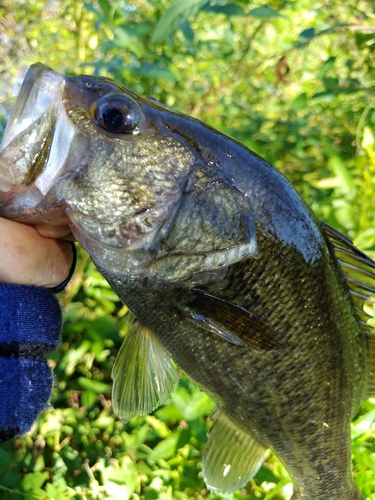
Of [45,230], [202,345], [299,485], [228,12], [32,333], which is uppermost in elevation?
[228,12]

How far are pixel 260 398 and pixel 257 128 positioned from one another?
1.78m

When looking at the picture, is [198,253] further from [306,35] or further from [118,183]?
[306,35]

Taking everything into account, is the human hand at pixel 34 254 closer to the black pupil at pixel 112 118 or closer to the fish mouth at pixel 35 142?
the fish mouth at pixel 35 142

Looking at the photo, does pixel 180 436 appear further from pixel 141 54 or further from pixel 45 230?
pixel 141 54

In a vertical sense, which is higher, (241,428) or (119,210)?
(119,210)

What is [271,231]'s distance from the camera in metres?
0.99

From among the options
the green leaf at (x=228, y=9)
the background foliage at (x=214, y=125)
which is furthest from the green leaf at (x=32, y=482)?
the green leaf at (x=228, y=9)

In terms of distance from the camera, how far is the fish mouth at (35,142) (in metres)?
0.82

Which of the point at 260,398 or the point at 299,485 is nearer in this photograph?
the point at 260,398

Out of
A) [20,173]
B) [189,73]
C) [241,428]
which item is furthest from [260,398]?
[189,73]

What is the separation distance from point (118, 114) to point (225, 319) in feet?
1.68

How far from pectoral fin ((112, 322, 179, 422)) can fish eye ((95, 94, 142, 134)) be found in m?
0.50

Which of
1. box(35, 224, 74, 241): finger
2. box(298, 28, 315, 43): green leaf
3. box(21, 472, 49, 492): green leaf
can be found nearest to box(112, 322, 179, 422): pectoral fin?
box(35, 224, 74, 241): finger

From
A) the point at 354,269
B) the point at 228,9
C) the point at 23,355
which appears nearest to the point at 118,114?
the point at 23,355
